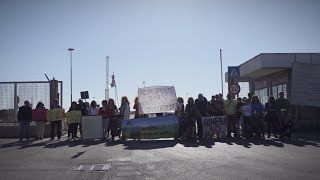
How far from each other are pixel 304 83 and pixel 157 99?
743 cm

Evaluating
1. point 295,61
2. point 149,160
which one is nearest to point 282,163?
point 149,160

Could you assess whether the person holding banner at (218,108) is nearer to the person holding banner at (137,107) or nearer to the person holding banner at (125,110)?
the person holding banner at (137,107)

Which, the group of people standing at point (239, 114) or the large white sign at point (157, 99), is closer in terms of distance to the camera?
the group of people standing at point (239, 114)

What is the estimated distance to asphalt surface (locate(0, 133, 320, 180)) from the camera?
9.33 metres

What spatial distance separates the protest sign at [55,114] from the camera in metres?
20.4

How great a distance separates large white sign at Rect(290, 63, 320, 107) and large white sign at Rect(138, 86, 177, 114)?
620 cm

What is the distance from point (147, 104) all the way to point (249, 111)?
4.31 meters

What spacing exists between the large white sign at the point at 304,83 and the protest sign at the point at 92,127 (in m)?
9.21

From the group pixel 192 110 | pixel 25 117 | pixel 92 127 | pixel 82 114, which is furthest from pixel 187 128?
pixel 25 117

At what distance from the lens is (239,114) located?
18812 mm

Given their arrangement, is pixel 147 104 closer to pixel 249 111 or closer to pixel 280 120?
pixel 249 111

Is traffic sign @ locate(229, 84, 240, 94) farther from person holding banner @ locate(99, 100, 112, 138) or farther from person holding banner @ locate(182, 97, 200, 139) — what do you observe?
A: person holding banner @ locate(99, 100, 112, 138)

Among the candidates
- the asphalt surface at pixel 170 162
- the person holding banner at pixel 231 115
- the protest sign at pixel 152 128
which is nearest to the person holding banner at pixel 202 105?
the person holding banner at pixel 231 115

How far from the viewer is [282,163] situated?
10.7 metres
